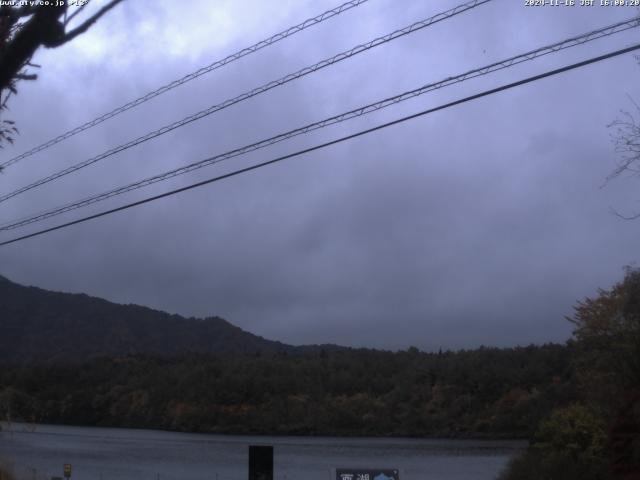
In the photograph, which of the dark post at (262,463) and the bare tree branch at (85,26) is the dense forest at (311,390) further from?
the bare tree branch at (85,26)

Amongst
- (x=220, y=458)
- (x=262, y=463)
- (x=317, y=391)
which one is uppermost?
(x=317, y=391)

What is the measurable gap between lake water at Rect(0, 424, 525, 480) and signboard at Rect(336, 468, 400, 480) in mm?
9665

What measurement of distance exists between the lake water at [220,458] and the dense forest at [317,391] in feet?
12.5

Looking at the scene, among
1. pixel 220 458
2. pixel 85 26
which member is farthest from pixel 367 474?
pixel 220 458

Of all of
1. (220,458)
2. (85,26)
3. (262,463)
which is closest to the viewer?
(85,26)

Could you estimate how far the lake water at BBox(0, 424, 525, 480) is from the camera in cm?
3622

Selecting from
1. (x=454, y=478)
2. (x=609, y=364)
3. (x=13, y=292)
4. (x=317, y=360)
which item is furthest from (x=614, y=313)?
(x=13, y=292)

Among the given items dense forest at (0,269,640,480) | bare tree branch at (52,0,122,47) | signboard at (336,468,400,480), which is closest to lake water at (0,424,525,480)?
dense forest at (0,269,640,480)

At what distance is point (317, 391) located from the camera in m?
77.9

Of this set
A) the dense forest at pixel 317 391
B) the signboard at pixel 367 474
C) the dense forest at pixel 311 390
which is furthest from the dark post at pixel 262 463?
the dense forest at pixel 317 391

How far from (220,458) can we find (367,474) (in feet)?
102

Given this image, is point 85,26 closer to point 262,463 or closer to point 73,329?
point 262,463

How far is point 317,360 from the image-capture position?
86375mm

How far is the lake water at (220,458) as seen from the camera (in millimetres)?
36219
